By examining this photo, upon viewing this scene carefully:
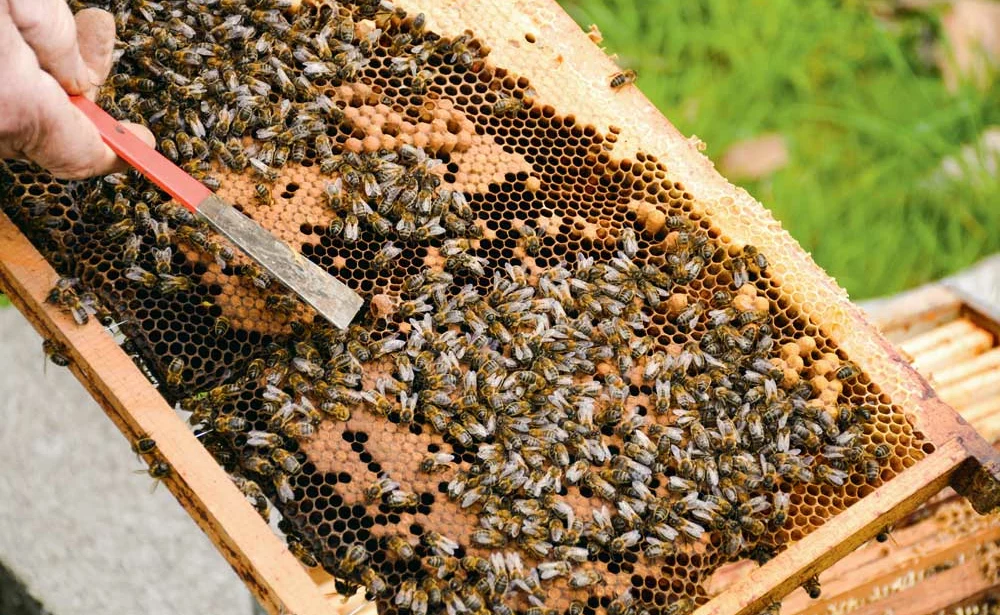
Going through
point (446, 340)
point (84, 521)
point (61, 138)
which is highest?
point (446, 340)

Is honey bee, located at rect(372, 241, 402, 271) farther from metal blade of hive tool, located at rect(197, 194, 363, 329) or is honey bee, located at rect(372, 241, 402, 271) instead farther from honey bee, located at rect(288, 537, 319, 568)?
honey bee, located at rect(288, 537, 319, 568)

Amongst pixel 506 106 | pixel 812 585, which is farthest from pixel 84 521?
pixel 812 585

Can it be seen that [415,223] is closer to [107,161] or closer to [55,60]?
[107,161]

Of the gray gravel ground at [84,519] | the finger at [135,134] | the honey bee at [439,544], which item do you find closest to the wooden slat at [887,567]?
the gray gravel ground at [84,519]

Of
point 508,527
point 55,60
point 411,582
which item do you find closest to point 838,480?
point 508,527

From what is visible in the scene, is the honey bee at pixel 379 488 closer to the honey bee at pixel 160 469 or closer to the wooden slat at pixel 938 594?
the honey bee at pixel 160 469

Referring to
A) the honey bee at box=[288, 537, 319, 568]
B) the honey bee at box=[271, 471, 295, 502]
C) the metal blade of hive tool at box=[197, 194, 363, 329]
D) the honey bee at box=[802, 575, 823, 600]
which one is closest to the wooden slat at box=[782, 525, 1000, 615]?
the honey bee at box=[802, 575, 823, 600]

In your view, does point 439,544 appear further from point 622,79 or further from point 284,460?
point 622,79
